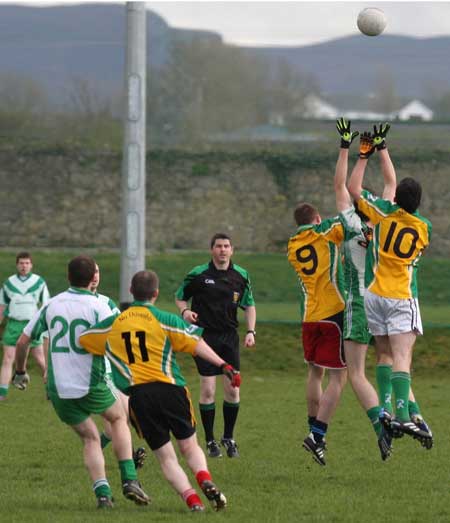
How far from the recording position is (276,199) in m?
30.4

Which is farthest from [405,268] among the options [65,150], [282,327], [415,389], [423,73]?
[423,73]

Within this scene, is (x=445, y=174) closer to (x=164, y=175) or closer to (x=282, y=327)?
(x=164, y=175)

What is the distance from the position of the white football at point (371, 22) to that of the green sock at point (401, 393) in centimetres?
381

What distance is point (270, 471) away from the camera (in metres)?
9.89

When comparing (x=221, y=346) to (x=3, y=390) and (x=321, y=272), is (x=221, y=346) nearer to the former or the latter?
(x=321, y=272)

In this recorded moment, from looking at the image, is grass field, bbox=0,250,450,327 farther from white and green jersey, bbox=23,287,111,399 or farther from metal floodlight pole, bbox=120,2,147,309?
white and green jersey, bbox=23,287,111,399

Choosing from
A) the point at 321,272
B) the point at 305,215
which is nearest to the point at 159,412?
the point at 321,272

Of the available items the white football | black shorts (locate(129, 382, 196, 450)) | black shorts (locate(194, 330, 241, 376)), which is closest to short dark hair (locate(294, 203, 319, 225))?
black shorts (locate(194, 330, 241, 376))

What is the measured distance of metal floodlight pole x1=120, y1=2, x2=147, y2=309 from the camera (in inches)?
720

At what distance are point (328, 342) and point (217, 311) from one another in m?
1.37

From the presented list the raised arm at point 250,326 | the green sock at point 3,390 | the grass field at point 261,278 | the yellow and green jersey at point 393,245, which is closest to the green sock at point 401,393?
the yellow and green jersey at point 393,245

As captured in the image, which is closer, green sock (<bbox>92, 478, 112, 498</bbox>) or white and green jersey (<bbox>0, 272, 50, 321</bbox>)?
green sock (<bbox>92, 478, 112, 498</bbox>)

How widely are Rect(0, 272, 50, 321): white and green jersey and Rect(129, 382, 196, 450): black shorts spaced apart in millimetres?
8358

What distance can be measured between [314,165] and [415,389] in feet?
43.5
